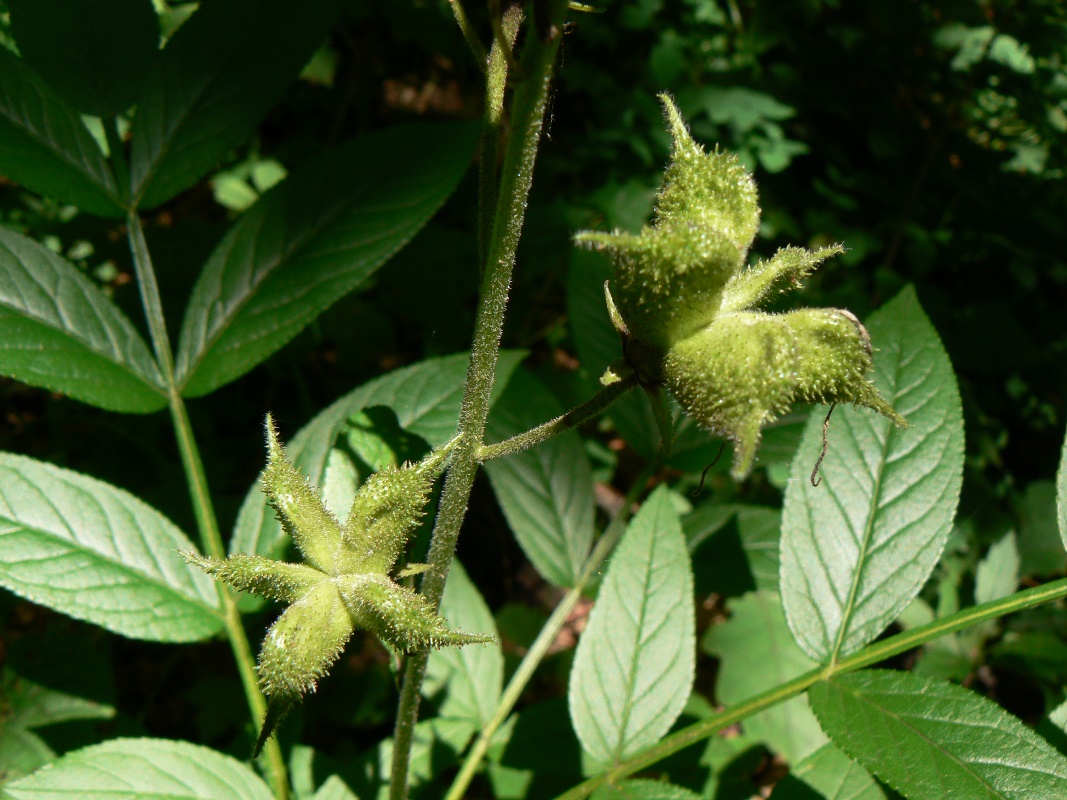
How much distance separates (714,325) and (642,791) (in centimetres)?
101

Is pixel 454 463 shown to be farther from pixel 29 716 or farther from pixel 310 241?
pixel 29 716

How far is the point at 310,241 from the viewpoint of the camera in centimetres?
189

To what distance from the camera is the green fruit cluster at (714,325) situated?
1.17 metres

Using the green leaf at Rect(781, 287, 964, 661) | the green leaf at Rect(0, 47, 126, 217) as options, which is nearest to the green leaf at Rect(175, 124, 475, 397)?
the green leaf at Rect(0, 47, 126, 217)

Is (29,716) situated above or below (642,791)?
below

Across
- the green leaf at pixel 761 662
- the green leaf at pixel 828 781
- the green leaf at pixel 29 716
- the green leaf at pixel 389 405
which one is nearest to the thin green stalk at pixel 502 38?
the green leaf at pixel 389 405

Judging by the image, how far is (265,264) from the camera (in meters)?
1.89

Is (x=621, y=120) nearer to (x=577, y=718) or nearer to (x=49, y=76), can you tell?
(x=49, y=76)

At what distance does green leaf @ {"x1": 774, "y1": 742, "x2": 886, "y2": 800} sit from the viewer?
1.70 m

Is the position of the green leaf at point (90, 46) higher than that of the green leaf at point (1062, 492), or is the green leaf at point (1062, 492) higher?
the green leaf at point (90, 46)

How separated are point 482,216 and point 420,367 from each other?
69cm

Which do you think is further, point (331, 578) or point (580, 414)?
point (331, 578)

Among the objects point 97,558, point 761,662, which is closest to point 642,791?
point 97,558

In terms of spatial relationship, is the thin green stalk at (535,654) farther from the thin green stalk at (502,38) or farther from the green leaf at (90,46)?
the green leaf at (90,46)
